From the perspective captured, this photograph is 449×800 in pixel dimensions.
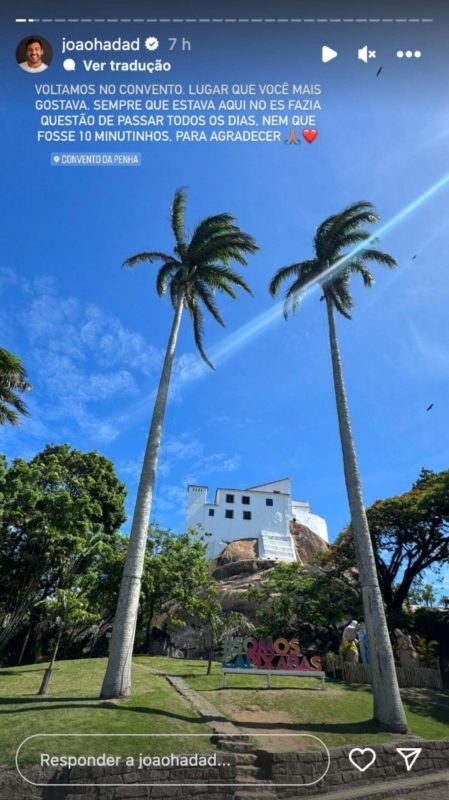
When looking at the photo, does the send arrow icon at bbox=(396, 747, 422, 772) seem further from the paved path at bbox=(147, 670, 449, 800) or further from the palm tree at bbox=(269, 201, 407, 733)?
the palm tree at bbox=(269, 201, 407, 733)

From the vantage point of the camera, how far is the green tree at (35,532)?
878 inches

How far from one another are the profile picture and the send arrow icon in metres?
16.2

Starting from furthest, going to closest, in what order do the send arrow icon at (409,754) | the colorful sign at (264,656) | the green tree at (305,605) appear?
the green tree at (305,605) → the colorful sign at (264,656) → the send arrow icon at (409,754)

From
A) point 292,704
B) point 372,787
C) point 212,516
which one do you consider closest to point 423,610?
point 292,704

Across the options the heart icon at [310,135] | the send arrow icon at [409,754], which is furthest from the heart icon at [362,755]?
the heart icon at [310,135]

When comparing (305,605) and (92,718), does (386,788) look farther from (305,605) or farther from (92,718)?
(305,605)

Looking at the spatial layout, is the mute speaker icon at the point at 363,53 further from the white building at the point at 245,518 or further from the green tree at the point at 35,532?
the white building at the point at 245,518

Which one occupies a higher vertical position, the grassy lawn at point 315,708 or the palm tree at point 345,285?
the palm tree at point 345,285

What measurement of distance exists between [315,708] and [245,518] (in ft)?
177

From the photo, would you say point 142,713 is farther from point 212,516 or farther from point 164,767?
point 212,516

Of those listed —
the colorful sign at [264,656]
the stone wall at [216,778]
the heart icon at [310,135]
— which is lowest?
the stone wall at [216,778]

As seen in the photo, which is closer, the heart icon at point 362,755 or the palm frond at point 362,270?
the heart icon at point 362,755

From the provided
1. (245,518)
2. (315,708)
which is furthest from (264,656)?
(245,518)

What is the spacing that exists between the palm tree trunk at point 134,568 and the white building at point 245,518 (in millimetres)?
49818
